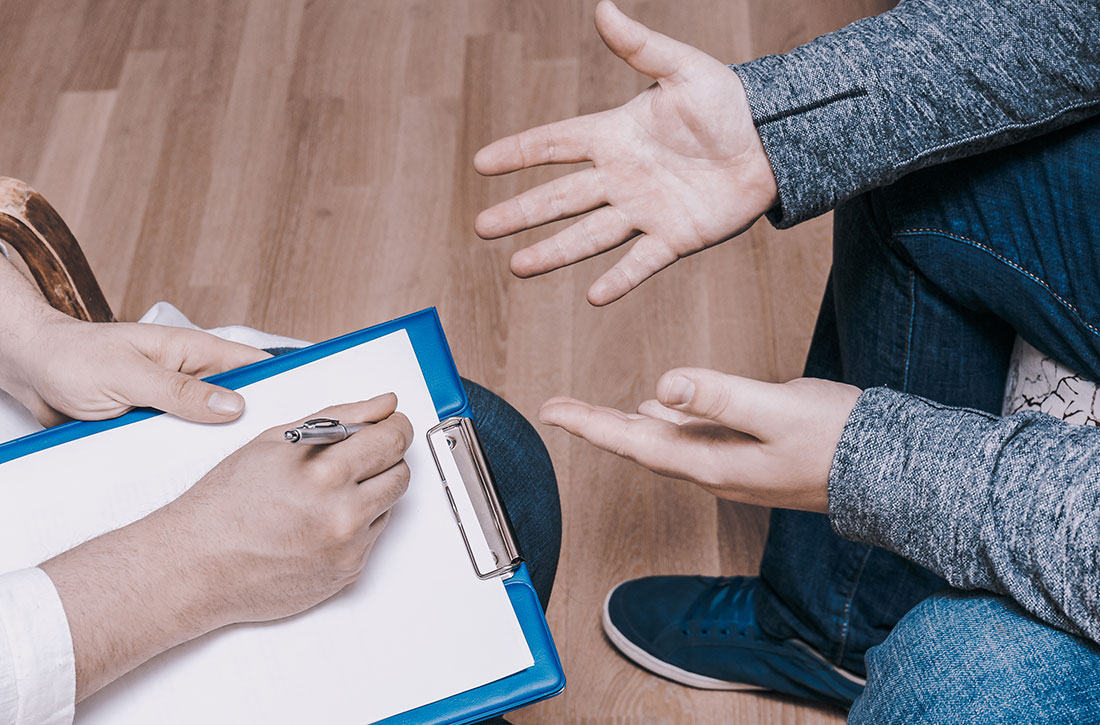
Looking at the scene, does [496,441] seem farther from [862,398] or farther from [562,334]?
[562,334]

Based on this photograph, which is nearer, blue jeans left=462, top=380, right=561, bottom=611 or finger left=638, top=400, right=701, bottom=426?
finger left=638, top=400, right=701, bottom=426

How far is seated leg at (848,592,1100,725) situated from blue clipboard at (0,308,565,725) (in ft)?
0.70

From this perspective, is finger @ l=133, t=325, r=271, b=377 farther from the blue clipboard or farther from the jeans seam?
the jeans seam

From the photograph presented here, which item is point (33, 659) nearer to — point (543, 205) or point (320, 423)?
point (320, 423)

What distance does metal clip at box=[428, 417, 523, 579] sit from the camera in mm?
566

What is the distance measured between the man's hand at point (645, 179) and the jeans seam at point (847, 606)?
14.4 inches

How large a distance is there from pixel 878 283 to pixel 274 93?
4.21 ft

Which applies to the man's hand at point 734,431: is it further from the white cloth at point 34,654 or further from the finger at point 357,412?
the white cloth at point 34,654

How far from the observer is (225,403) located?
59 centimetres

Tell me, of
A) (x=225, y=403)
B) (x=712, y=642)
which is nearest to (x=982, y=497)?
(x=225, y=403)

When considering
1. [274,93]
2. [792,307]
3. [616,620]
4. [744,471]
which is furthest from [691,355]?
[274,93]

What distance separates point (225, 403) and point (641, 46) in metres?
0.40

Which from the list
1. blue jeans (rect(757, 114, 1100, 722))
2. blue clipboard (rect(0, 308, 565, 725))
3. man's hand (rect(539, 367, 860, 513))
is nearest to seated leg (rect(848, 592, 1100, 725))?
blue jeans (rect(757, 114, 1100, 722))

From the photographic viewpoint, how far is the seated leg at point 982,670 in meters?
0.53
